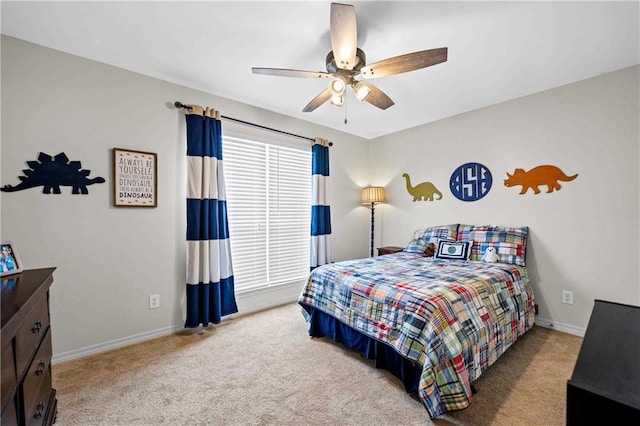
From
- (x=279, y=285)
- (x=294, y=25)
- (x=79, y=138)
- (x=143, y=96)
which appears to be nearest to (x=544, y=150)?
(x=294, y=25)

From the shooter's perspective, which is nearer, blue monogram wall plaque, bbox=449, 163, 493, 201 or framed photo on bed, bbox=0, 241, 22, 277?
framed photo on bed, bbox=0, 241, 22, 277

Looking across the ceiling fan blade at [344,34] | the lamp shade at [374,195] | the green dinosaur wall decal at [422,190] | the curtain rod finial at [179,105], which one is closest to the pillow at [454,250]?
the green dinosaur wall decal at [422,190]

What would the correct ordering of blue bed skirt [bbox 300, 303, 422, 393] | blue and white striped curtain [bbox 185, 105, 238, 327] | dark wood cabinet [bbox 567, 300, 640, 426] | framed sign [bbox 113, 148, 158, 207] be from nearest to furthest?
1. dark wood cabinet [bbox 567, 300, 640, 426]
2. blue bed skirt [bbox 300, 303, 422, 393]
3. framed sign [bbox 113, 148, 158, 207]
4. blue and white striped curtain [bbox 185, 105, 238, 327]

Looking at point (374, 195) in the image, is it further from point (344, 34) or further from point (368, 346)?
point (344, 34)

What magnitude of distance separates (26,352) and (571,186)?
4174 millimetres

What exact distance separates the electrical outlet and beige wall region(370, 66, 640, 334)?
355 centimetres

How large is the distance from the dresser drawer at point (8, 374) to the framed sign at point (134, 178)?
5.44 feet

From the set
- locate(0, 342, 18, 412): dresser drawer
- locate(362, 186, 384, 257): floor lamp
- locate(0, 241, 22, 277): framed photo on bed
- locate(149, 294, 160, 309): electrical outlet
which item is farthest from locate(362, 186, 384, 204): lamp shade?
locate(0, 342, 18, 412): dresser drawer

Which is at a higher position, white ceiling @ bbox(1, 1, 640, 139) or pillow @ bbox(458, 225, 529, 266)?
white ceiling @ bbox(1, 1, 640, 139)

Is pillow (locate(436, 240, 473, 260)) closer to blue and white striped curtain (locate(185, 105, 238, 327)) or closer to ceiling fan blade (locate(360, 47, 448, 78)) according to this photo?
ceiling fan blade (locate(360, 47, 448, 78))

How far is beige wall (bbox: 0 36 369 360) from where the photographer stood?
6.60 feet

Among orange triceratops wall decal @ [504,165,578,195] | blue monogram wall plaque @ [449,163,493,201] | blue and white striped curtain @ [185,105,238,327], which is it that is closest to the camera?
blue and white striped curtain @ [185,105,238,327]

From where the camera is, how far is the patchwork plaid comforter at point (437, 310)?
157 cm

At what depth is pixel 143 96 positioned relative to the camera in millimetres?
2516
